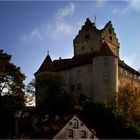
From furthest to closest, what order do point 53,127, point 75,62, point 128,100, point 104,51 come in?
1. point 75,62
2. point 104,51
3. point 128,100
4. point 53,127

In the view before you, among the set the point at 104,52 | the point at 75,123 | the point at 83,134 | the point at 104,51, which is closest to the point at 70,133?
the point at 75,123

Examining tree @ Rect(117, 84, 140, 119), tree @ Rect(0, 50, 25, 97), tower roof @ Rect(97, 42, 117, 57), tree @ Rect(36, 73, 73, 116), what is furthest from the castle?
tree @ Rect(0, 50, 25, 97)

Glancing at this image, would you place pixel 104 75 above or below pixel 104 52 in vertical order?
below

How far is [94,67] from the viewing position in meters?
93.6

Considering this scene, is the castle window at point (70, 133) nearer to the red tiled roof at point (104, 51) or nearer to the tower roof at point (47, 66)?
the red tiled roof at point (104, 51)

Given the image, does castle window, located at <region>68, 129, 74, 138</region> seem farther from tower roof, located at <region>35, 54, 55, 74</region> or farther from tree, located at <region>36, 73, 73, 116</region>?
tower roof, located at <region>35, 54, 55, 74</region>

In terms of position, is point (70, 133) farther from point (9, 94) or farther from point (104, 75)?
point (104, 75)

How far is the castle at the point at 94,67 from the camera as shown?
91688 millimetres

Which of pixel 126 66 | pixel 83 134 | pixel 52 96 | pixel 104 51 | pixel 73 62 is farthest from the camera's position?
pixel 126 66

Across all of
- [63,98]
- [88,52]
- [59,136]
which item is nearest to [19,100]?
[59,136]

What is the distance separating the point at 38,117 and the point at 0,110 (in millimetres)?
12440

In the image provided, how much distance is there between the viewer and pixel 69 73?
330ft

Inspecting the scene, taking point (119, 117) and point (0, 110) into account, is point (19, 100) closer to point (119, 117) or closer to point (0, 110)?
point (0, 110)

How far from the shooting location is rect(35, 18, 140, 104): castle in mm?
91688
